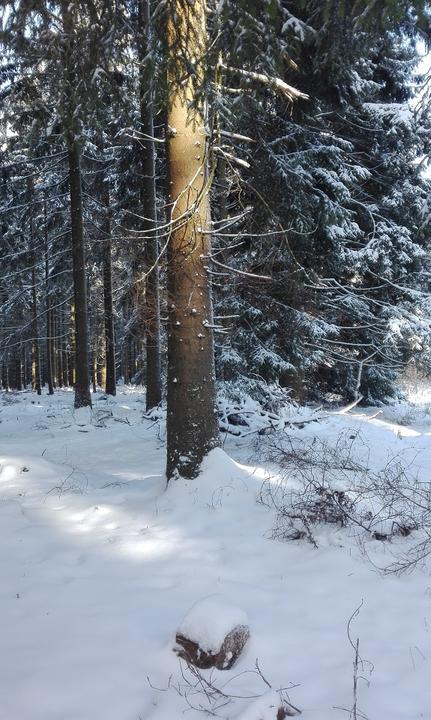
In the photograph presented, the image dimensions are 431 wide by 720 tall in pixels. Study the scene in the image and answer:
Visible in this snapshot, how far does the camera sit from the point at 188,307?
543cm

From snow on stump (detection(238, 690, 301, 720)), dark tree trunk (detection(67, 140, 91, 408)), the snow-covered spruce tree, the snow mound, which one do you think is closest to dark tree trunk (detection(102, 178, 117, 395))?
dark tree trunk (detection(67, 140, 91, 408))

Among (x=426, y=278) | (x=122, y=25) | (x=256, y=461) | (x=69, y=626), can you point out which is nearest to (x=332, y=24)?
(x=122, y=25)

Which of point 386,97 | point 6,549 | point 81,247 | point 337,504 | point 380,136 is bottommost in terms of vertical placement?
point 6,549

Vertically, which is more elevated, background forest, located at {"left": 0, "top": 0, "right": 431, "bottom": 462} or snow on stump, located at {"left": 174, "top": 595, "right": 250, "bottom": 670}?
background forest, located at {"left": 0, "top": 0, "right": 431, "bottom": 462}

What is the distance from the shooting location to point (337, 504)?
4398 mm

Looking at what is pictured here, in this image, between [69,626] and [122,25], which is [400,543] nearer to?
[69,626]

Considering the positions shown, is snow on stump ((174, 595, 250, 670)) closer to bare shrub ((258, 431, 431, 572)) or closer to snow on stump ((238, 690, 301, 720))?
snow on stump ((238, 690, 301, 720))

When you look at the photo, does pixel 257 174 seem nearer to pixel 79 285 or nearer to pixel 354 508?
pixel 79 285

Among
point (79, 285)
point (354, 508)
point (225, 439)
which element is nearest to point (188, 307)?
point (354, 508)

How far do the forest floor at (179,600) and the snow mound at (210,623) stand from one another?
16cm

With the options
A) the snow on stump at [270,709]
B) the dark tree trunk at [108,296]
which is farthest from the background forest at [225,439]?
the dark tree trunk at [108,296]

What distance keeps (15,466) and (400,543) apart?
4816 mm

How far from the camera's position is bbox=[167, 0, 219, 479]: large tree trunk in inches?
212

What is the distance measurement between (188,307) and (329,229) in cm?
648
